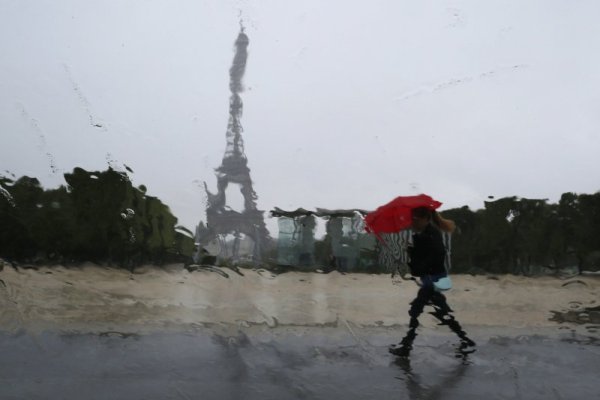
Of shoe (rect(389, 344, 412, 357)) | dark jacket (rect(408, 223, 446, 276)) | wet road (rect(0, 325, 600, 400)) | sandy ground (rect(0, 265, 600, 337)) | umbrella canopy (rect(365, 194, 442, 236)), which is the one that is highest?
umbrella canopy (rect(365, 194, 442, 236))

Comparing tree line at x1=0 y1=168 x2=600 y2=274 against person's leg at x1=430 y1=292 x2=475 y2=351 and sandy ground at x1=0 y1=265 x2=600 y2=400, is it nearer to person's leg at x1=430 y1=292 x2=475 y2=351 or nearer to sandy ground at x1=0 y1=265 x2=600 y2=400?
sandy ground at x1=0 y1=265 x2=600 y2=400

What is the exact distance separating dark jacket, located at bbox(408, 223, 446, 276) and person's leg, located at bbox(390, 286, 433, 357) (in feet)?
0.60

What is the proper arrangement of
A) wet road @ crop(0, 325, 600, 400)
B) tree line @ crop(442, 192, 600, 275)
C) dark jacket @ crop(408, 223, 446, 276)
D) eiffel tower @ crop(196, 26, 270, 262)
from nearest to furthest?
wet road @ crop(0, 325, 600, 400)
dark jacket @ crop(408, 223, 446, 276)
eiffel tower @ crop(196, 26, 270, 262)
tree line @ crop(442, 192, 600, 275)

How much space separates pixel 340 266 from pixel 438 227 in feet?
7.80

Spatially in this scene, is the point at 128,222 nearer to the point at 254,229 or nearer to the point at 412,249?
the point at 254,229

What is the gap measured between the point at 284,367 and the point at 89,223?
4955 mm

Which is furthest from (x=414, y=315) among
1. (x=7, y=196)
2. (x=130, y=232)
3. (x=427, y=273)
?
(x=7, y=196)

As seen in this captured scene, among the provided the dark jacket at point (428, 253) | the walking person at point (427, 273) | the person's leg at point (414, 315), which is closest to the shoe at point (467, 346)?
the walking person at point (427, 273)

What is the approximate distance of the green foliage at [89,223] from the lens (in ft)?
24.2

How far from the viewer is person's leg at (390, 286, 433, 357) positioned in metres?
5.09

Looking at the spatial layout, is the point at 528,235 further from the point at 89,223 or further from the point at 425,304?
the point at 89,223

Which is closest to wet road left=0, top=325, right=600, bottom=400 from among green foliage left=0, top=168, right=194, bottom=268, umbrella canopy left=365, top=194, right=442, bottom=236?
umbrella canopy left=365, top=194, right=442, bottom=236

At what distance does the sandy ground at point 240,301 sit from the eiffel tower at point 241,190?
0.60m

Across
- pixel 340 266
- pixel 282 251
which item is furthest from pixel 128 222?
pixel 340 266
